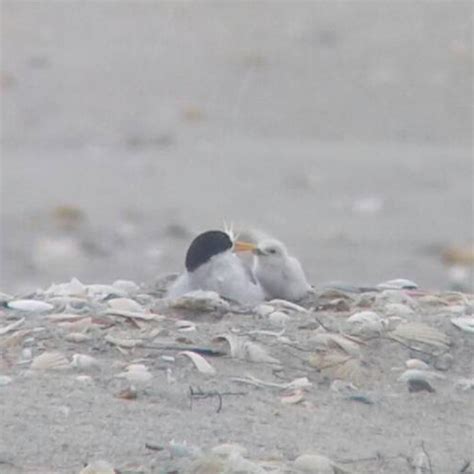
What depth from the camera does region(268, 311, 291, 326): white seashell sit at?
532cm

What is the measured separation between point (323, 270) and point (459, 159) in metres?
3.39

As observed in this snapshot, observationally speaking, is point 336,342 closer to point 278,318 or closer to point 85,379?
point 278,318

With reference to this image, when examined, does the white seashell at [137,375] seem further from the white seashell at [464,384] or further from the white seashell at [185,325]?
the white seashell at [464,384]

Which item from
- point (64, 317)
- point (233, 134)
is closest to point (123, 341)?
point (64, 317)

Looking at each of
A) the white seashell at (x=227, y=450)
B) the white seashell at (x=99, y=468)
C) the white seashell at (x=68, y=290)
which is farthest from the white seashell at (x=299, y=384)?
the white seashell at (x=68, y=290)

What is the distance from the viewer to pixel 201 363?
16.0ft

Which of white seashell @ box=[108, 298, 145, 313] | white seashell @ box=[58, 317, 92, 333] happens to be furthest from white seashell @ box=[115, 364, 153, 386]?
white seashell @ box=[108, 298, 145, 313]

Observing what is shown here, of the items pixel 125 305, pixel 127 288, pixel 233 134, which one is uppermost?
pixel 125 305

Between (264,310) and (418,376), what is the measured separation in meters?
0.69

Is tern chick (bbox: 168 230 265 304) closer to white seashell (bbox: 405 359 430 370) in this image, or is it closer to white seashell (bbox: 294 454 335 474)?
white seashell (bbox: 405 359 430 370)

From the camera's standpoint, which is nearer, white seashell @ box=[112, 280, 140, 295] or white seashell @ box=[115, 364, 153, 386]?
white seashell @ box=[115, 364, 153, 386]

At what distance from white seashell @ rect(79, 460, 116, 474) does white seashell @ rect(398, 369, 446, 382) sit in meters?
1.16

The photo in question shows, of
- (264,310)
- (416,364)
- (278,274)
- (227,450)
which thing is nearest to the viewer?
(227,450)

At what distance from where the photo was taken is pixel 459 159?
46.1 ft
